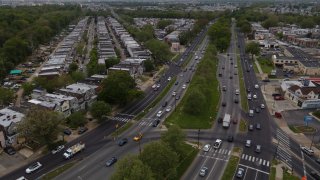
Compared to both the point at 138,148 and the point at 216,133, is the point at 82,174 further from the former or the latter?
the point at 216,133

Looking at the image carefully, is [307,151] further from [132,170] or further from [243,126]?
[132,170]

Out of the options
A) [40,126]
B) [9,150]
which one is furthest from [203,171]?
[9,150]

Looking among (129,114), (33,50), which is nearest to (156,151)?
(129,114)

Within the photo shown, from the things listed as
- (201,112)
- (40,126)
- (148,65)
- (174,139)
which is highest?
(40,126)

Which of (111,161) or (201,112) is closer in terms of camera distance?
(111,161)

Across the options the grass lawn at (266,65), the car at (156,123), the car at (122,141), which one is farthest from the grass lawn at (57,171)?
the grass lawn at (266,65)

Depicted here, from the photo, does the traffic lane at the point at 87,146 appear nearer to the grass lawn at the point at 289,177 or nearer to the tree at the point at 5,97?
the tree at the point at 5,97
